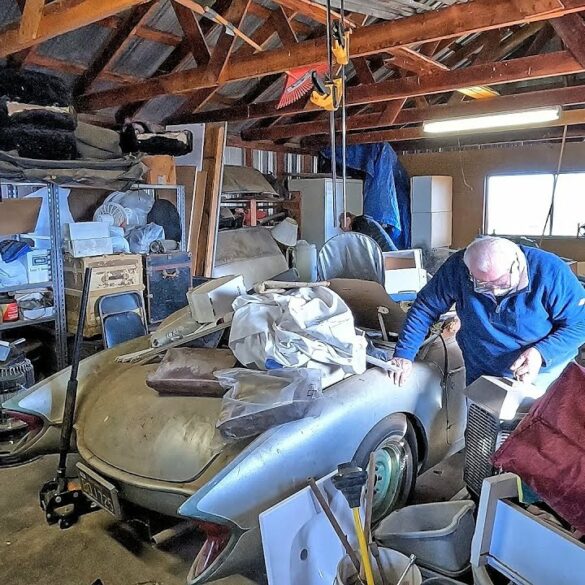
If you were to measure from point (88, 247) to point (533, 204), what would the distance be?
662 cm

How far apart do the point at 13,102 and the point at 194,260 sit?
2373 mm

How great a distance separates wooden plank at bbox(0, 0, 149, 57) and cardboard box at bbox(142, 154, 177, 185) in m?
1.79

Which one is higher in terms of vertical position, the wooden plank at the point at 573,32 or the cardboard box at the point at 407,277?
the wooden plank at the point at 573,32

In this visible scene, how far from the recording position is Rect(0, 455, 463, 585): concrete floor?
7.66 feet

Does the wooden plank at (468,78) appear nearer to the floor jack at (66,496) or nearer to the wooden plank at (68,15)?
the wooden plank at (68,15)

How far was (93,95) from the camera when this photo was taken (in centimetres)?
546

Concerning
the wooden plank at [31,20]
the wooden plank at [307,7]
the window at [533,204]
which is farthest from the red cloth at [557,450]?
the window at [533,204]

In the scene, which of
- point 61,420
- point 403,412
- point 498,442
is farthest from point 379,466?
point 61,420

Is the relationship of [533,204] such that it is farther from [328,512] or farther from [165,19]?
[328,512]

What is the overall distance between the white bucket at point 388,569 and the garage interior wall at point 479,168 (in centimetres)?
710

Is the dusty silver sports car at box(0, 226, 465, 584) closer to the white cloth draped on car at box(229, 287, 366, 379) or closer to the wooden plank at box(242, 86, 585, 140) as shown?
the white cloth draped on car at box(229, 287, 366, 379)

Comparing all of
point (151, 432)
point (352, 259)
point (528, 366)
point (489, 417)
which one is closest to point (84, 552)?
point (151, 432)

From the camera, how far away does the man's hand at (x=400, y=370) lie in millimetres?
2568

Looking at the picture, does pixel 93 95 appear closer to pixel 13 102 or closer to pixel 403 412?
pixel 13 102
